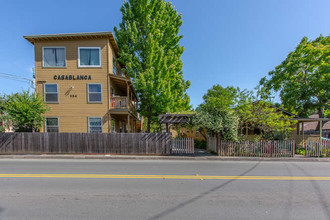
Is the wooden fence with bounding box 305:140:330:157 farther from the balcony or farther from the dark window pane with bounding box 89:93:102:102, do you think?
the dark window pane with bounding box 89:93:102:102

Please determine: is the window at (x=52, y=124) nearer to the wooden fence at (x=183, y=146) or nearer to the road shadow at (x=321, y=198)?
the wooden fence at (x=183, y=146)

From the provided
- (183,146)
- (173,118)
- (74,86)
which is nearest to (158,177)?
(183,146)

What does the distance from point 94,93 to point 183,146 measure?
8.72m

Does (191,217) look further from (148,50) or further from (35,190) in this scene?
(148,50)

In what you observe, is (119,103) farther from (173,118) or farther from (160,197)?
(160,197)

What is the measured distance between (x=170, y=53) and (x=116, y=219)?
14.0 metres

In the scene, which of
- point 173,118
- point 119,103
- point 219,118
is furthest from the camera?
point 119,103

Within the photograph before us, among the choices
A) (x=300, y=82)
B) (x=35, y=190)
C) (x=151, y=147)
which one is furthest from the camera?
(x=300, y=82)

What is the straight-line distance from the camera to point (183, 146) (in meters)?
10.7

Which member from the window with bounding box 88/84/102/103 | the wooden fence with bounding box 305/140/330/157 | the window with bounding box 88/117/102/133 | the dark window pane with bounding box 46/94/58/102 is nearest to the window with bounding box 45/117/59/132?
the dark window pane with bounding box 46/94/58/102

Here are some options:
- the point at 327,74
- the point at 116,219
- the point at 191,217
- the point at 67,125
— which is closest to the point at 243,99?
the point at 191,217

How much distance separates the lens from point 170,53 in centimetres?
1472

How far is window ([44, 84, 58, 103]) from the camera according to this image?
43.3ft

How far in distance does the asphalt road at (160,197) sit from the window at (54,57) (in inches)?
406
